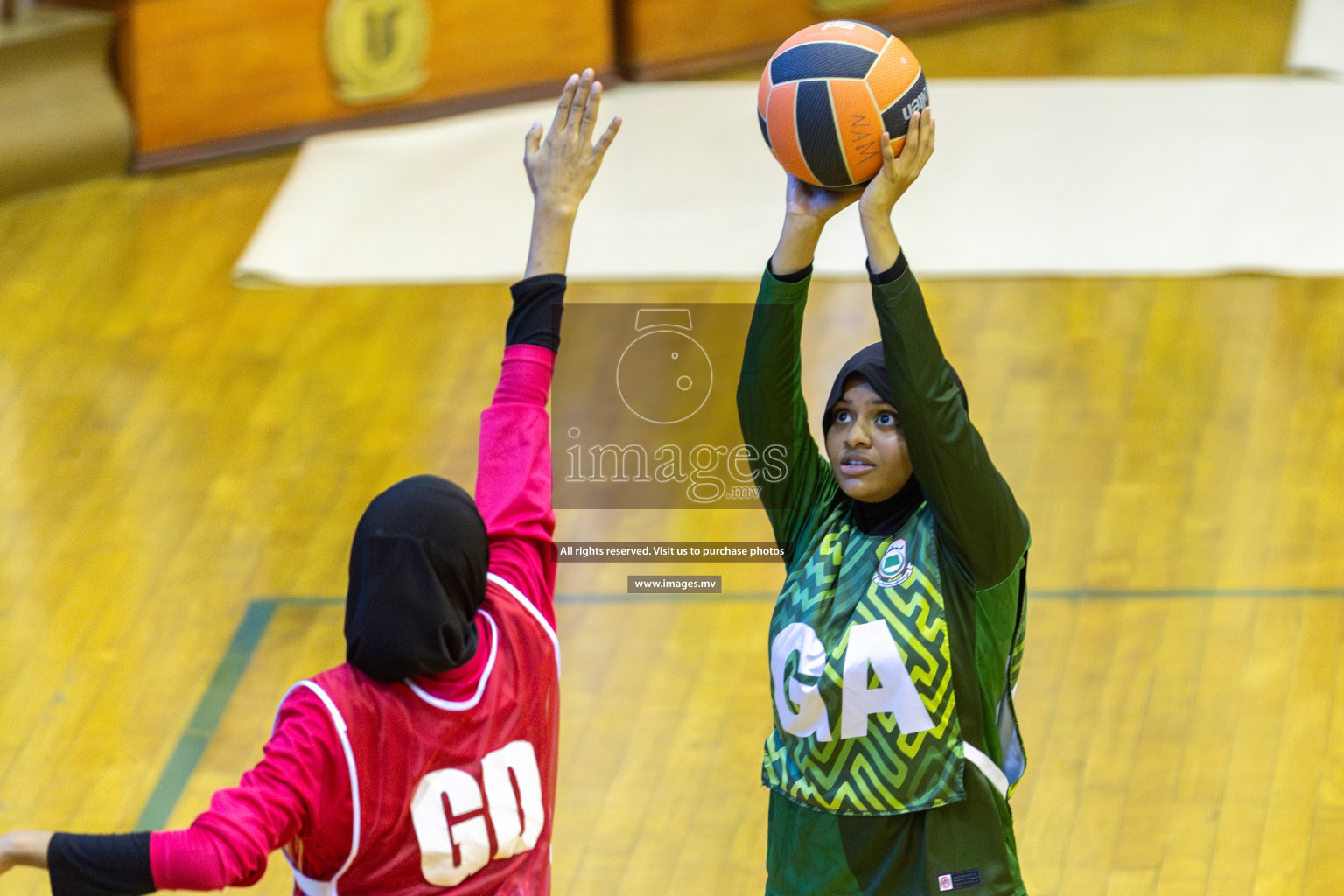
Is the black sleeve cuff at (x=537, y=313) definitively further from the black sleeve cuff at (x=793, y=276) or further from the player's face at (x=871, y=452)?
the player's face at (x=871, y=452)

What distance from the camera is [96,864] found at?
1573 millimetres

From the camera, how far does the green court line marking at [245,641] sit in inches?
Answer: 129

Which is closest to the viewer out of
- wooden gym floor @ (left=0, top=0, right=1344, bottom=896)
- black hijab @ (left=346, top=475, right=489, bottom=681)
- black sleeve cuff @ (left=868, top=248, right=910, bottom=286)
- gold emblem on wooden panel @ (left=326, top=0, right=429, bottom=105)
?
black hijab @ (left=346, top=475, right=489, bottom=681)

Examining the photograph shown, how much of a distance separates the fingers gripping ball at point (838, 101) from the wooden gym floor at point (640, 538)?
1472mm

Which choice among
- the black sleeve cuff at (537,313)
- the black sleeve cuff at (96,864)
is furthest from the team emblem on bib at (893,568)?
the black sleeve cuff at (96,864)

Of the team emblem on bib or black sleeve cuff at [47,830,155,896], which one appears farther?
the team emblem on bib

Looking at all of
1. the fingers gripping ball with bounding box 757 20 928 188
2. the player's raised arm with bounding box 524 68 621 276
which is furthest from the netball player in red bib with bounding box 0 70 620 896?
the fingers gripping ball with bounding box 757 20 928 188

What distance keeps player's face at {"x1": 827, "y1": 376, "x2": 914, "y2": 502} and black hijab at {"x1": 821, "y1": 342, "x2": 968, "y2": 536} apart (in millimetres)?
13

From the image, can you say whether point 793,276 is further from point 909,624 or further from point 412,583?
point 412,583

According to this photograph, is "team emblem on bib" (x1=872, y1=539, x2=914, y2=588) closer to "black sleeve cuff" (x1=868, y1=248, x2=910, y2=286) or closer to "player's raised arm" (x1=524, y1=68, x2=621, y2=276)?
"black sleeve cuff" (x1=868, y1=248, x2=910, y2=286)

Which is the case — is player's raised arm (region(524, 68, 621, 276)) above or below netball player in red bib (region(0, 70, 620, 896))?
above

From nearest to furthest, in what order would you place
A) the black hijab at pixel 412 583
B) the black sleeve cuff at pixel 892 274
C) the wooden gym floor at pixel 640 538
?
1. the black hijab at pixel 412 583
2. the black sleeve cuff at pixel 892 274
3. the wooden gym floor at pixel 640 538

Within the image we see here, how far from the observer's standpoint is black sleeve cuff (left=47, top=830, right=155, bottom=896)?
5.16 feet

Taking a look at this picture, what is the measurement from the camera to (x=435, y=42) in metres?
6.07
